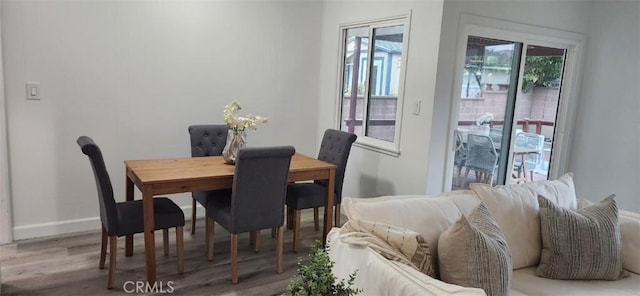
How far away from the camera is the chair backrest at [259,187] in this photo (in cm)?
264

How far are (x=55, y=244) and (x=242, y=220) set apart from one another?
1.69 meters

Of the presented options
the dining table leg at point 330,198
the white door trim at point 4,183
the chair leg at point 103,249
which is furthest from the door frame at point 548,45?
the white door trim at point 4,183

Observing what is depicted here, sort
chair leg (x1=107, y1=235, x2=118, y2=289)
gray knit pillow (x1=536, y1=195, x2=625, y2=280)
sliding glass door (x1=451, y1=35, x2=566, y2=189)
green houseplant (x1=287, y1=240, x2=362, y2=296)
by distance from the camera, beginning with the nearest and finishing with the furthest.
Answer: green houseplant (x1=287, y1=240, x2=362, y2=296)
gray knit pillow (x1=536, y1=195, x2=625, y2=280)
chair leg (x1=107, y1=235, x2=118, y2=289)
sliding glass door (x1=451, y1=35, x2=566, y2=189)

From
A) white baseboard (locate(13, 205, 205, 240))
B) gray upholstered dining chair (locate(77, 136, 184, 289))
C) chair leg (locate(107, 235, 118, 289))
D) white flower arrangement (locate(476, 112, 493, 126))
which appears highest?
white flower arrangement (locate(476, 112, 493, 126))

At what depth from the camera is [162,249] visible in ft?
10.7

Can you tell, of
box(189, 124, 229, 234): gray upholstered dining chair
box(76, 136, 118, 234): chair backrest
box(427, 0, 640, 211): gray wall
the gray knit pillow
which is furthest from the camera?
box(427, 0, 640, 211): gray wall

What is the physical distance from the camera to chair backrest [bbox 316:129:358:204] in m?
3.54

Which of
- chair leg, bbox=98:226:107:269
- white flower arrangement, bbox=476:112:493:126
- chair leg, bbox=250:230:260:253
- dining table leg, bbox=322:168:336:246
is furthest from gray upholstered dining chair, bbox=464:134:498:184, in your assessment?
chair leg, bbox=98:226:107:269

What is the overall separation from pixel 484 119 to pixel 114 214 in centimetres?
323

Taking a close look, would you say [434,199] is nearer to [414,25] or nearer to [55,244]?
[414,25]

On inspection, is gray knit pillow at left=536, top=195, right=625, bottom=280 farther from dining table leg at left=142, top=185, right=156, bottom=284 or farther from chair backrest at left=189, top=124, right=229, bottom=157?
chair backrest at left=189, top=124, right=229, bottom=157

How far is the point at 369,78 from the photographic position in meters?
4.17

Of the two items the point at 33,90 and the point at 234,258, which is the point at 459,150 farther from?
the point at 33,90

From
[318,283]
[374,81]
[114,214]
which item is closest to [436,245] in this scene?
[318,283]
